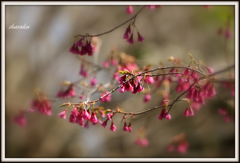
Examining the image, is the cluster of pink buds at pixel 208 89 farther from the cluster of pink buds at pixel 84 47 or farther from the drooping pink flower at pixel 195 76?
the cluster of pink buds at pixel 84 47

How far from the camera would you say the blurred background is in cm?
398

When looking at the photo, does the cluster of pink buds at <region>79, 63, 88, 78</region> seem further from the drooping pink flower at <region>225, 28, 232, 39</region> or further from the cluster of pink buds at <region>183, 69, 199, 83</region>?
the drooping pink flower at <region>225, 28, 232, 39</region>

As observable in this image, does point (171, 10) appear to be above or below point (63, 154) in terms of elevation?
above

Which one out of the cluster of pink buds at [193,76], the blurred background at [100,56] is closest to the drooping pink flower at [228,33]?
the cluster of pink buds at [193,76]

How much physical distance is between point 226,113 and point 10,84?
3.47 metres

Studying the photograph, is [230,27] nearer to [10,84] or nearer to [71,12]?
[71,12]

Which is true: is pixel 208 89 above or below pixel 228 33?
below

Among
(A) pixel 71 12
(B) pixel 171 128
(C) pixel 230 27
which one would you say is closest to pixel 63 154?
(B) pixel 171 128

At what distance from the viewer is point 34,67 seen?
4.45 meters

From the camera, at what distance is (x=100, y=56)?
3785 millimetres

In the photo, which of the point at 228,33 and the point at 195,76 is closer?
the point at 195,76

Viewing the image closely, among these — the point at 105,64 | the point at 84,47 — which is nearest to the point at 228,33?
the point at 105,64

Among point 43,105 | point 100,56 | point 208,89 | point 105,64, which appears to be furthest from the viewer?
point 100,56

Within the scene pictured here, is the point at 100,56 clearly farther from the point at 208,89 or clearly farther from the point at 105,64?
the point at 208,89
